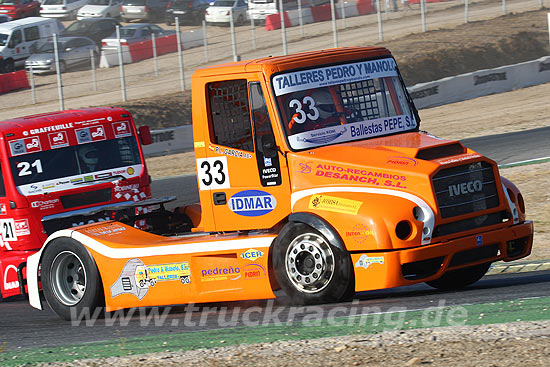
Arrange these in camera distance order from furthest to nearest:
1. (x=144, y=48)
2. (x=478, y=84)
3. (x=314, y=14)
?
(x=314, y=14), (x=144, y=48), (x=478, y=84)

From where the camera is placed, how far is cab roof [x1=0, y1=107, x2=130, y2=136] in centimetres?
1008

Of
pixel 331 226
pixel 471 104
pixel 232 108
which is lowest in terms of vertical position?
pixel 471 104

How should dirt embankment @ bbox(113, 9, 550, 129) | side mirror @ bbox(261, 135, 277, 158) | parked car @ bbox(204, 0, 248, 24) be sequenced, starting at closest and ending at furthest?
Result: 1. side mirror @ bbox(261, 135, 277, 158)
2. dirt embankment @ bbox(113, 9, 550, 129)
3. parked car @ bbox(204, 0, 248, 24)

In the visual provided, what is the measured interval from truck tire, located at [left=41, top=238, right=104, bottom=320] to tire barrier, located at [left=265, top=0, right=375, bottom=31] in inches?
994

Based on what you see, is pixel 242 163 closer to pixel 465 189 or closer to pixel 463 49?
pixel 465 189

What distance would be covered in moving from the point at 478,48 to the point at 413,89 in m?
7.88

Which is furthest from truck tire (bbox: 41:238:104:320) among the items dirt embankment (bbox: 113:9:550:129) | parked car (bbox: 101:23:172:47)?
parked car (bbox: 101:23:172:47)

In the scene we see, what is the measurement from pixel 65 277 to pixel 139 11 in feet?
114

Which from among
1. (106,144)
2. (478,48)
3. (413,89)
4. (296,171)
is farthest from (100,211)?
(478,48)

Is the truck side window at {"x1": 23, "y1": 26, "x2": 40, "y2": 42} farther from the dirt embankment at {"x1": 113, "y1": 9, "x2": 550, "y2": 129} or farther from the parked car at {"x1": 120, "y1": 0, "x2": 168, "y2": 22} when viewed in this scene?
the dirt embankment at {"x1": 113, "y1": 9, "x2": 550, "y2": 129}

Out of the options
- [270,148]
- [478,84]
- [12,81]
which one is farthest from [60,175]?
[12,81]

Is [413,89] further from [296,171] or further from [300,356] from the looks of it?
[300,356]

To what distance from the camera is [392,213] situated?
6688 mm

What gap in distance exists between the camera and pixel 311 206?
23.3 ft
